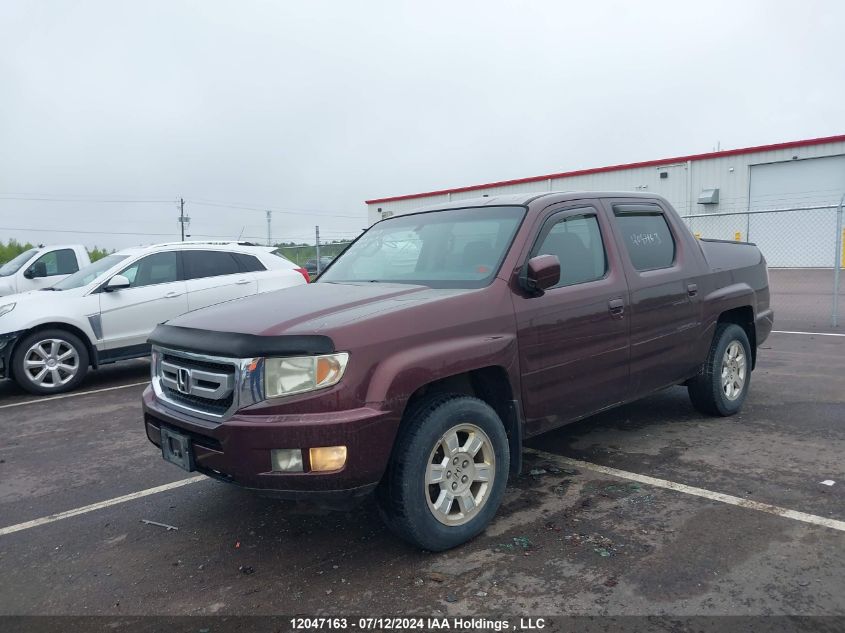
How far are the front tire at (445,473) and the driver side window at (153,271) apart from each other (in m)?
6.39

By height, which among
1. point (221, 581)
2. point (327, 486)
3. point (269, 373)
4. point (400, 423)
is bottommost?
point (221, 581)

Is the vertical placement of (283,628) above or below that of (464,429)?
below

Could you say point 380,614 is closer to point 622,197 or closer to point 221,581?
point 221,581

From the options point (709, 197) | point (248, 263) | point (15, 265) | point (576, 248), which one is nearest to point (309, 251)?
point (15, 265)

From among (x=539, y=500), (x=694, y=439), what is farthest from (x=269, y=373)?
(x=694, y=439)

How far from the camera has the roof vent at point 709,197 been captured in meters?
24.0

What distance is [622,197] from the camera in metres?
4.77

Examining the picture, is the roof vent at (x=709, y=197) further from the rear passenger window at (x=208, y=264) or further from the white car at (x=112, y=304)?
the rear passenger window at (x=208, y=264)

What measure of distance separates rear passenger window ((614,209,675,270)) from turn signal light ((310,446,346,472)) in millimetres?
2660

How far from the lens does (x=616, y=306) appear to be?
428 centimetres

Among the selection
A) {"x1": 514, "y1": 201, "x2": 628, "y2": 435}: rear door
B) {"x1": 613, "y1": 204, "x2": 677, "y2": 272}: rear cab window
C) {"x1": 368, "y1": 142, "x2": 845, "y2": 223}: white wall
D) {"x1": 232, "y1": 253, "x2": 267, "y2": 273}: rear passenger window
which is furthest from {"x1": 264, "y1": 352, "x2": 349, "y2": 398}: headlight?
{"x1": 368, "y1": 142, "x2": 845, "y2": 223}: white wall

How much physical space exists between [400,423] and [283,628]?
101 centimetres

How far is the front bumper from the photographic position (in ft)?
9.57

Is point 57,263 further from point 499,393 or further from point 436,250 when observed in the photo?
point 499,393
